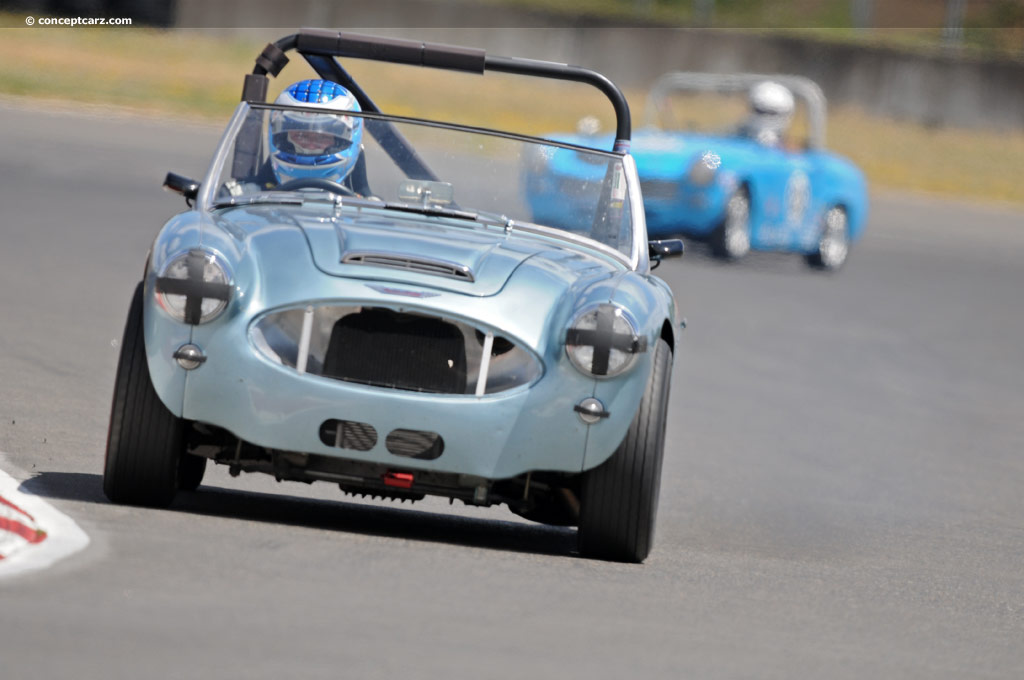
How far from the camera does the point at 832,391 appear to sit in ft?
38.9

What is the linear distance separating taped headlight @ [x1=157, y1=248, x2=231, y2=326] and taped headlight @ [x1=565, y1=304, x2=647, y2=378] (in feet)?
3.23

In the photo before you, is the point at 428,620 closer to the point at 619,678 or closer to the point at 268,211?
the point at 619,678

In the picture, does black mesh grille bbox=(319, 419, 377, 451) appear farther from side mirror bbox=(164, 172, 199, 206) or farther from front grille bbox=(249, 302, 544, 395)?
side mirror bbox=(164, 172, 199, 206)

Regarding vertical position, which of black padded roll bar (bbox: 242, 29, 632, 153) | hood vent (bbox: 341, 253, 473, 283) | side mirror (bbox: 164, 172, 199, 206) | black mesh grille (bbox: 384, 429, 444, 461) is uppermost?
black padded roll bar (bbox: 242, 29, 632, 153)

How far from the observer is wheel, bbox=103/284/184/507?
5.25 meters

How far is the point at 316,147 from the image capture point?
256 inches

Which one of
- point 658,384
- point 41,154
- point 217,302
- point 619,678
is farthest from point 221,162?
point 41,154

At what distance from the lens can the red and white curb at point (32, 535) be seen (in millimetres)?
4345

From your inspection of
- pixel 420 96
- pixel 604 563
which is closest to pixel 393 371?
→ pixel 604 563

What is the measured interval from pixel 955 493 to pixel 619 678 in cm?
512

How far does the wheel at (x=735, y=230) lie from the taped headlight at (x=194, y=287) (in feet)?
37.0

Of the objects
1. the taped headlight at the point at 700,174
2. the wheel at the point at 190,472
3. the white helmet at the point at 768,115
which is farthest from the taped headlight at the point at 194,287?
the white helmet at the point at 768,115

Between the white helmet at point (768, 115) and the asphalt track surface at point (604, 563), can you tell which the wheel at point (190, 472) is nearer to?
the asphalt track surface at point (604, 563)

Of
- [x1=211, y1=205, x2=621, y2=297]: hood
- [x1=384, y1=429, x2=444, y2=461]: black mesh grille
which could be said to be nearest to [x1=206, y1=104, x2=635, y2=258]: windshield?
[x1=211, y1=205, x2=621, y2=297]: hood
